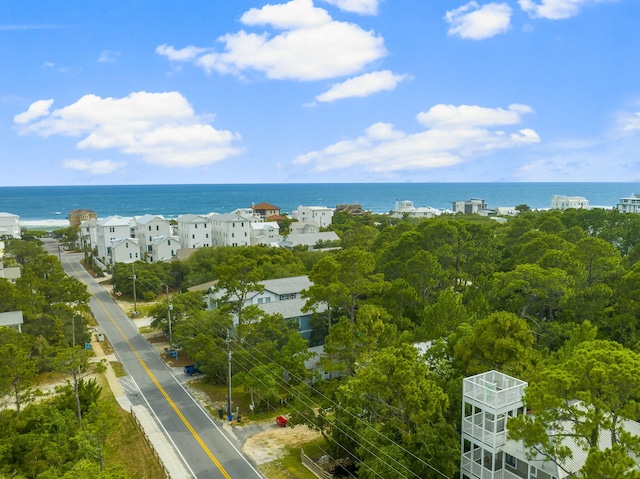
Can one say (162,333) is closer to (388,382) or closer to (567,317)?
(388,382)

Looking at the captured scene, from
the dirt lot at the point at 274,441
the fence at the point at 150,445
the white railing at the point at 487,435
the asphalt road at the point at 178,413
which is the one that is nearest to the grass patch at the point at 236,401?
the asphalt road at the point at 178,413

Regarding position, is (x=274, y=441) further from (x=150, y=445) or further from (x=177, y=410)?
(x=177, y=410)

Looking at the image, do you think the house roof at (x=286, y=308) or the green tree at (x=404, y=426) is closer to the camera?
the green tree at (x=404, y=426)

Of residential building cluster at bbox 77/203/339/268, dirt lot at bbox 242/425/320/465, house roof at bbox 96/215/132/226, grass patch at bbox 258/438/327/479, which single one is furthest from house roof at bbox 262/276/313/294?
house roof at bbox 96/215/132/226

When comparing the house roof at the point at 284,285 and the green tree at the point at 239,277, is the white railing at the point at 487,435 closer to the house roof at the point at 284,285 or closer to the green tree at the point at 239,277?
the green tree at the point at 239,277

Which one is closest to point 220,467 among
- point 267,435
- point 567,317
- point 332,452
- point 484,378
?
point 267,435
